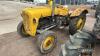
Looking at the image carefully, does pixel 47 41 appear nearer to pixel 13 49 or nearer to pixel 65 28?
pixel 13 49

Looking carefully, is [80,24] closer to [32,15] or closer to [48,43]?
[48,43]

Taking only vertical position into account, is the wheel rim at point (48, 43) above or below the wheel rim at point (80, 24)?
below

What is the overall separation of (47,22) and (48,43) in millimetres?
992

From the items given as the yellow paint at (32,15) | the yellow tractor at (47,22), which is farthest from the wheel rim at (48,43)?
the yellow paint at (32,15)

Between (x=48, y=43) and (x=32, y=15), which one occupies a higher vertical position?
(x=32, y=15)

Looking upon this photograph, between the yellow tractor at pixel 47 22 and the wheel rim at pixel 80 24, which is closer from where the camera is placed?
the yellow tractor at pixel 47 22

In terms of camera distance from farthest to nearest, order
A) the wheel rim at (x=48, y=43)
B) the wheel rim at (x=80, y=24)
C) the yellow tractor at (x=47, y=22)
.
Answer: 1. the wheel rim at (x=80, y=24)
2. the yellow tractor at (x=47, y=22)
3. the wheel rim at (x=48, y=43)

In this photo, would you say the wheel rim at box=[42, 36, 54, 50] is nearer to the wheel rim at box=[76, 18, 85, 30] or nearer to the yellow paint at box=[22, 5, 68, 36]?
the yellow paint at box=[22, 5, 68, 36]

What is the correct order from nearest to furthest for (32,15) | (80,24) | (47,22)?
(32,15) → (47,22) → (80,24)

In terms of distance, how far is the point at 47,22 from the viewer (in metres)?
8.06

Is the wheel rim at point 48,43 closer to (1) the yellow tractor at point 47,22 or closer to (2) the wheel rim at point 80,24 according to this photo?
(1) the yellow tractor at point 47,22

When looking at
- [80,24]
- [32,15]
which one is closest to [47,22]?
[32,15]

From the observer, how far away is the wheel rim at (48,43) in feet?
23.3

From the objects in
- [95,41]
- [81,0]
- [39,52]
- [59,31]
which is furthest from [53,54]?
[81,0]
